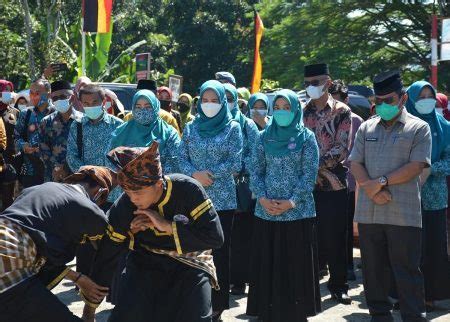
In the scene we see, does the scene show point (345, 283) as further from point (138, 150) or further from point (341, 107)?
Result: point (138, 150)

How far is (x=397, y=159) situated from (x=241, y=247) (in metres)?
2.31

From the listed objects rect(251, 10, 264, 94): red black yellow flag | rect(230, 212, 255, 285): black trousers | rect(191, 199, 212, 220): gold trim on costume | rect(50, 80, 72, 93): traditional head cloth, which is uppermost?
rect(251, 10, 264, 94): red black yellow flag

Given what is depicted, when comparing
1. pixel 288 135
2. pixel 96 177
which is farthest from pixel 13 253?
pixel 288 135

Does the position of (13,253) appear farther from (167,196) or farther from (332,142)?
(332,142)

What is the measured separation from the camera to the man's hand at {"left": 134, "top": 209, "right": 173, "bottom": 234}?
442cm

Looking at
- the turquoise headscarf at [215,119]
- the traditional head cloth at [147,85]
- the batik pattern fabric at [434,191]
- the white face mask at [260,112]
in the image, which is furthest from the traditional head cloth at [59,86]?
the batik pattern fabric at [434,191]

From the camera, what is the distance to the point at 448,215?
7914 mm

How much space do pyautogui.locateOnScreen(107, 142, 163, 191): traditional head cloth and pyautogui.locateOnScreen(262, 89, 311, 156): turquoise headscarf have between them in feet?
7.53

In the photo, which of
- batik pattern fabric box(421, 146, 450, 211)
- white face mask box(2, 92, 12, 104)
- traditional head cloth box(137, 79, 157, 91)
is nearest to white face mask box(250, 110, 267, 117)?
traditional head cloth box(137, 79, 157, 91)

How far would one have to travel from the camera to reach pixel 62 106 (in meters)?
8.41

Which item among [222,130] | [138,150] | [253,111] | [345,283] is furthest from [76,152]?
[138,150]

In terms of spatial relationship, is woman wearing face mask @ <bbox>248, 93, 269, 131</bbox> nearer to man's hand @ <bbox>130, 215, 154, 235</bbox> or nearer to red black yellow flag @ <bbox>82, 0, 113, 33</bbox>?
man's hand @ <bbox>130, 215, 154, 235</bbox>

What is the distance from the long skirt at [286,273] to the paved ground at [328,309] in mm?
518

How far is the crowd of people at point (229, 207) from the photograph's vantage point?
4.34 m
